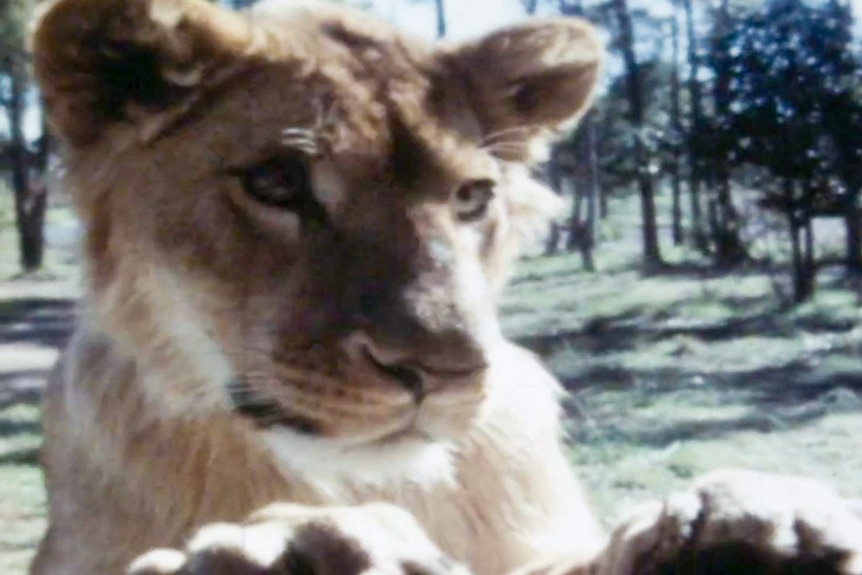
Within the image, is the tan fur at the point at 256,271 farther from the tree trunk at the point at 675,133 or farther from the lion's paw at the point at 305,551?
the tree trunk at the point at 675,133

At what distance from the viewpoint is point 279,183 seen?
1966mm

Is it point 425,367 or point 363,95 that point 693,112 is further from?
point 425,367

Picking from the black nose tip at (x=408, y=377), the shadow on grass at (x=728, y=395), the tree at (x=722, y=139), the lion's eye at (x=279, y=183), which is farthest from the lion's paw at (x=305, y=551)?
the tree at (x=722, y=139)

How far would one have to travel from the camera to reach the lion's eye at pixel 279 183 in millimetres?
1953

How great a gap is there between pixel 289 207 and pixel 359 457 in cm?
32

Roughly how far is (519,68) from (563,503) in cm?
56

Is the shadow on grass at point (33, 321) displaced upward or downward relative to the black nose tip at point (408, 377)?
downward

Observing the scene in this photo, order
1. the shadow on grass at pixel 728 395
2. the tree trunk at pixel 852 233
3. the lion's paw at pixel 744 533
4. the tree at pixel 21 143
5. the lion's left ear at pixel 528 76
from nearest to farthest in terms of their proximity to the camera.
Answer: the lion's paw at pixel 744 533
the lion's left ear at pixel 528 76
the shadow on grass at pixel 728 395
the tree at pixel 21 143
the tree trunk at pixel 852 233

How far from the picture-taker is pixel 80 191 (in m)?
2.14

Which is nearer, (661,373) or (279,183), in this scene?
(279,183)

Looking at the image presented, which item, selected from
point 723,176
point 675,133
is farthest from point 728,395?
point 675,133

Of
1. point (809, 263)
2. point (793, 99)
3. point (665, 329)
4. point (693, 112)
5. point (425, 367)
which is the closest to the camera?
point (425, 367)

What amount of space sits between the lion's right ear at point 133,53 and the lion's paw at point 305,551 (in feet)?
2.93

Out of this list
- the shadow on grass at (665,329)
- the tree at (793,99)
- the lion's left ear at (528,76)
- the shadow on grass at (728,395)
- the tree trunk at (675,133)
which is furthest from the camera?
the tree trunk at (675,133)
